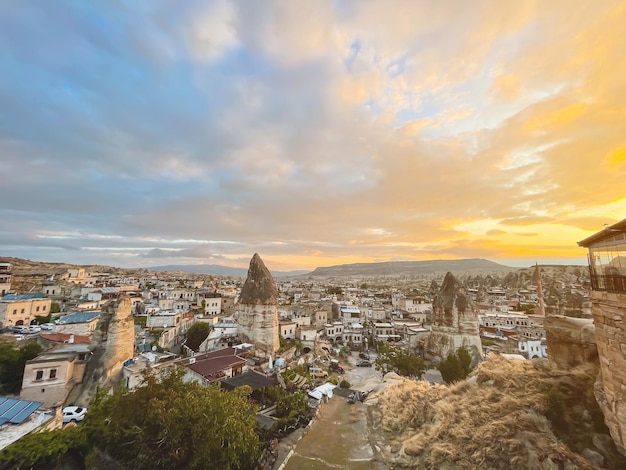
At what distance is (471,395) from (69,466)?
1864 centimetres

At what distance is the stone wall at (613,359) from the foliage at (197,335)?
120ft

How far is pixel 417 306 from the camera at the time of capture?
60688 millimetres

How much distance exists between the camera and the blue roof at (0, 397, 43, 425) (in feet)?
47.7

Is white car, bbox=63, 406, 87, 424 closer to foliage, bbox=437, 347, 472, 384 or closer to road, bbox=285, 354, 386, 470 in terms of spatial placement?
road, bbox=285, 354, 386, 470

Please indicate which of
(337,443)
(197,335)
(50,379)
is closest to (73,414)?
(50,379)

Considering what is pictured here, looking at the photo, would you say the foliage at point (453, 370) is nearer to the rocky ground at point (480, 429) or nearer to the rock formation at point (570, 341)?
the rocky ground at point (480, 429)

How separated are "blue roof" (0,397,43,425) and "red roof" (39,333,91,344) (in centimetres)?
1202

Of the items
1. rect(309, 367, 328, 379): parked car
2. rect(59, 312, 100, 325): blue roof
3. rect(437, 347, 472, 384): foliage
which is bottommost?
rect(309, 367, 328, 379): parked car

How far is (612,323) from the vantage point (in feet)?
A: 22.2

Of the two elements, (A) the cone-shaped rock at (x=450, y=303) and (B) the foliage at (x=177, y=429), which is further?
(A) the cone-shaped rock at (x=450, y=303)

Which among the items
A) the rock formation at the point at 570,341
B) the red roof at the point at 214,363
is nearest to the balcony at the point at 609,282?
the rock formation at the point at 570,341

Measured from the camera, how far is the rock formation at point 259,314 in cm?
3419

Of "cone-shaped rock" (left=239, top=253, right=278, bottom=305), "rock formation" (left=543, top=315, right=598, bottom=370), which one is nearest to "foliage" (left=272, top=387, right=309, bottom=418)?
Result: "rock formation" (left=543, top=315, right=598, bottom=370)

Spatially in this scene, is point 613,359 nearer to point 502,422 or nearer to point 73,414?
point 502,422
